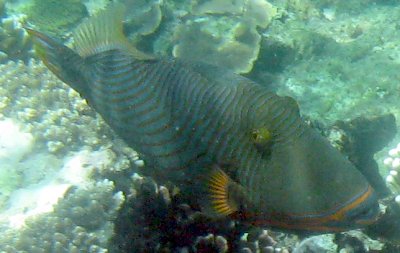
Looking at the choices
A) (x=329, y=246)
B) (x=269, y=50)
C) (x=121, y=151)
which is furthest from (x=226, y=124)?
(x=269, y=50)

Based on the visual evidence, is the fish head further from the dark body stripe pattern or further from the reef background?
the reef background

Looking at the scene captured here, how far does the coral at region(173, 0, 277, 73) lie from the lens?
19.4ft

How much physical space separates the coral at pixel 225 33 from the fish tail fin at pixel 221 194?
3.62 metres

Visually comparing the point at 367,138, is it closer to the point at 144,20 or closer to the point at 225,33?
the point at 225,33

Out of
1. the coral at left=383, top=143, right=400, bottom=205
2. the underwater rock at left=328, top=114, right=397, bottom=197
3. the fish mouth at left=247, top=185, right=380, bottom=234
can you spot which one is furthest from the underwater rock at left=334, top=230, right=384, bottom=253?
the coral at left=383, top=143, right=400, bottom=205

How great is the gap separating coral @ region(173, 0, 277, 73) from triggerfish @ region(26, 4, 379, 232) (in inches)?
99.3

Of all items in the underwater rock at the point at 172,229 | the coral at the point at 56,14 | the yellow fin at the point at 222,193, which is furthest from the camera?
the coral at the point at 56,14

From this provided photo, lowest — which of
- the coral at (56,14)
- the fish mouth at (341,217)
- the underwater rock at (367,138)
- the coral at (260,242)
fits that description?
the fish mouth at (341,217)

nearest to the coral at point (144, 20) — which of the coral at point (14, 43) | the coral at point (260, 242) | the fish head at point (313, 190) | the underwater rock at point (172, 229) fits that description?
the coral at point (14, 43)

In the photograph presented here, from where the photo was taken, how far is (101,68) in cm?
333

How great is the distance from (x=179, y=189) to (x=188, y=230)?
345 mm

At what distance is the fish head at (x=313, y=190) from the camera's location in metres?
2.04

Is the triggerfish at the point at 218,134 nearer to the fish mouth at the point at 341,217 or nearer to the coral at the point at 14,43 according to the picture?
the fish mouth at the point at 341,217

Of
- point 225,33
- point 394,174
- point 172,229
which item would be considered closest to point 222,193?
point 172,229
